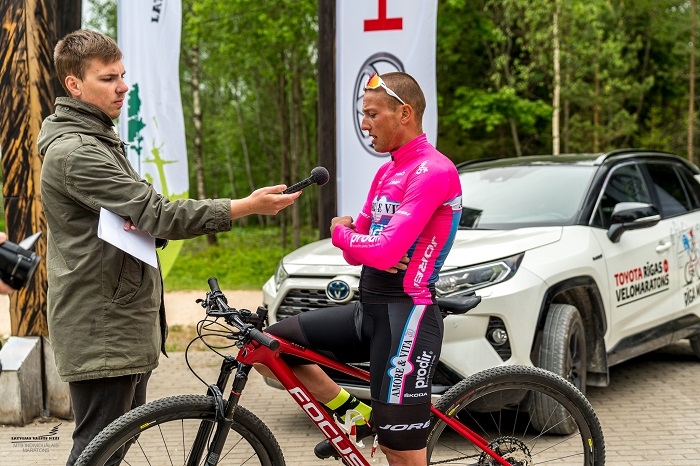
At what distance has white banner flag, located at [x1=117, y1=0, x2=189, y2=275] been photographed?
725cm

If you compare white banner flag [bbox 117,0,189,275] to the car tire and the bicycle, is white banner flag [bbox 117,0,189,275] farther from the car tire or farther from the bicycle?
the bicycle

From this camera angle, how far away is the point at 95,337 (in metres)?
3.04

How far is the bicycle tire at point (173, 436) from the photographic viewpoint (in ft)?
9.55

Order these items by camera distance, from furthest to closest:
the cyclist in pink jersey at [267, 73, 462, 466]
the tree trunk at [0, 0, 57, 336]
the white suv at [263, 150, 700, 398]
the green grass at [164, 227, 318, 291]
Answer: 1. the green grass at [164, 227, 318, 291]
2. the tree trunk at [0, 0, 57, 336]
3. the white suv at [263, 150, 700, 398]
4. the cyclist in pink jersey at [267, 73, 462, 466]

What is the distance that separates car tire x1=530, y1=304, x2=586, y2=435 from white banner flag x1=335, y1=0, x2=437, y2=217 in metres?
2.48

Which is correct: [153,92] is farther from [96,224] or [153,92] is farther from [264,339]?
[264,339]

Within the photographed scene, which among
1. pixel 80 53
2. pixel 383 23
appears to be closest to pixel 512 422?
pixel 80 53

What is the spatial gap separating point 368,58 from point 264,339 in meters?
4.79

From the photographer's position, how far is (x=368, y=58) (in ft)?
24.4

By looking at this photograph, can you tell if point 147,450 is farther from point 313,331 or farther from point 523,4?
point 523,4

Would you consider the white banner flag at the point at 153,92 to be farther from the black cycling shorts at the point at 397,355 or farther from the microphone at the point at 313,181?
the microphone at the point at 313,181

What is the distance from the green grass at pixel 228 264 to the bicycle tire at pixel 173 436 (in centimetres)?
1130

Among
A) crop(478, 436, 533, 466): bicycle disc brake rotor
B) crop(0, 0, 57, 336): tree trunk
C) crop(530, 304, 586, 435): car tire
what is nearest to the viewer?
crop(478, 436, 533, 466): bicycle disc brake rotor

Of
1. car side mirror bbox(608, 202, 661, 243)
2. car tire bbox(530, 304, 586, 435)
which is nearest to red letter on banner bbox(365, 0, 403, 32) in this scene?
Result: car side mirror bbox(608, 202, 661, 243)
